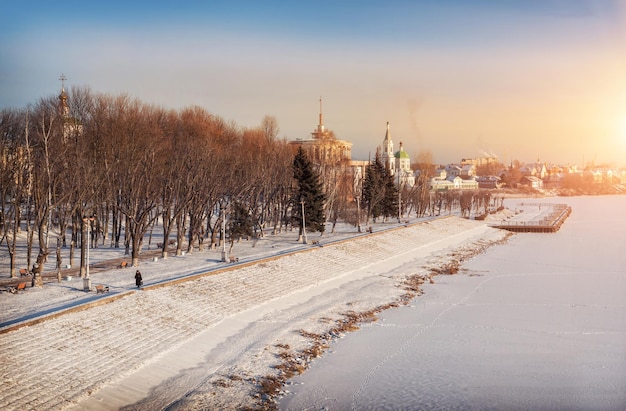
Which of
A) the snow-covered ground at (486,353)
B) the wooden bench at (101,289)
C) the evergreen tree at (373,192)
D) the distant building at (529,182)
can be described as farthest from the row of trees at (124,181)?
the distant building at (529,182)

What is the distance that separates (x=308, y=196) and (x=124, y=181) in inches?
564

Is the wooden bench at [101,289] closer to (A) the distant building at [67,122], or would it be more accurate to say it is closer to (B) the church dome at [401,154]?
(A) the distant building at [67,122]

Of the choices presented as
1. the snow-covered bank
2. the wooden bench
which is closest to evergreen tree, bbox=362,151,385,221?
the snow-covered bank

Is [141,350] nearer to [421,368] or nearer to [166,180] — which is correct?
[421,368]

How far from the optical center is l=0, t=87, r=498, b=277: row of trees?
29.1 m

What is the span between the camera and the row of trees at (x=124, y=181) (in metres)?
29.1

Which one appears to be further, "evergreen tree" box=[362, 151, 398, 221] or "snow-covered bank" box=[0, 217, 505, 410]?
"evergreen tree" box=[362, 151, 398, 221]

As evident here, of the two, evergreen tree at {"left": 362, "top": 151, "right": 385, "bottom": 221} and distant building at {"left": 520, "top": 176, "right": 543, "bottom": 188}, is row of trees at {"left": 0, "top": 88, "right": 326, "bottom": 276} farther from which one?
distant building at {"left": 520, "top": 176, "right": 543, "bottom": 188}

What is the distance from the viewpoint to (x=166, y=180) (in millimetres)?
36062

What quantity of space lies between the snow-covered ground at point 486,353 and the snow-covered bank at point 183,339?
6.01 ft

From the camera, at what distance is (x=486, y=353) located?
1995 centimetres

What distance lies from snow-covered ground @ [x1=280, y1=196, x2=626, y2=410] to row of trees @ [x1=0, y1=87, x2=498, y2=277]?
12023 millimetres

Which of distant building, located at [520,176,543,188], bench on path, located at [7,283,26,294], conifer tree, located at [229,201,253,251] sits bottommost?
bench on path, located at [7,283,26,294]

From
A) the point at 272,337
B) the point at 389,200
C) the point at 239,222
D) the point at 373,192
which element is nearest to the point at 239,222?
the point at 239,222
